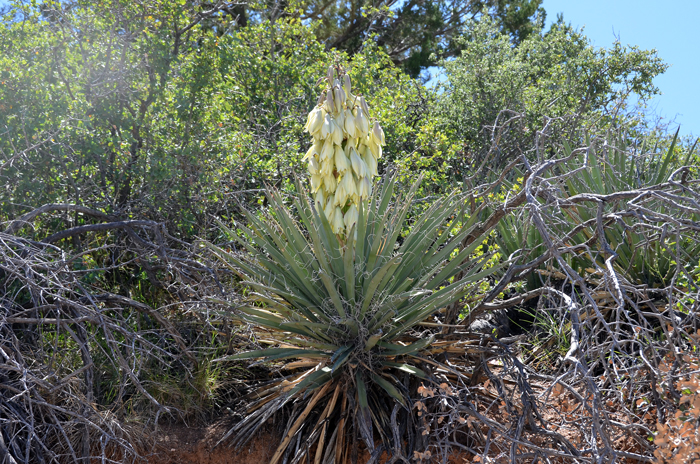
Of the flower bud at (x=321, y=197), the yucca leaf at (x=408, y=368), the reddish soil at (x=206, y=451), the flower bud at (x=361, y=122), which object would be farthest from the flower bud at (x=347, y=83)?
the reddish soil at (x=206, y=451)

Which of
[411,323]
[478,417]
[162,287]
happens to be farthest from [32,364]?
[478,417]

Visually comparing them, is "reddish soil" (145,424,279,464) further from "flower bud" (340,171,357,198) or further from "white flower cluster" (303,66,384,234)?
"flower bud" (340,171,357,198)

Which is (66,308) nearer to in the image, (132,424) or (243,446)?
(132,424)

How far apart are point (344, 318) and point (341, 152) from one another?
94 cm

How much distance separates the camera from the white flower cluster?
344 cm

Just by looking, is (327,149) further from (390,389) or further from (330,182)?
Answer: (390,389)

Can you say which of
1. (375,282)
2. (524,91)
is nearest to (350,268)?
(375,282)

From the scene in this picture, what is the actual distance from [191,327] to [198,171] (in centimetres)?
121

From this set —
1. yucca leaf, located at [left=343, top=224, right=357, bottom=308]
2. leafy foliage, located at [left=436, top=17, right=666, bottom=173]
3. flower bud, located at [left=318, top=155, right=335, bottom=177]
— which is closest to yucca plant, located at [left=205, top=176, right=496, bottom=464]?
yucca leaf, located at [left=343, top=224, right=357, bottom=308]

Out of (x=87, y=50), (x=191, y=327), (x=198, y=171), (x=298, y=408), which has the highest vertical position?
(x=87, y=50)

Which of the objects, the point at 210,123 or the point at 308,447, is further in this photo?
the point at 210,123

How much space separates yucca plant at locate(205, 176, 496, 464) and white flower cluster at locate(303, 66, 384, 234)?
95mm

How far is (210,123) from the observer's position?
515cm

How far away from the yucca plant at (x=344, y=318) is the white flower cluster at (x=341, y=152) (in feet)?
0.31
